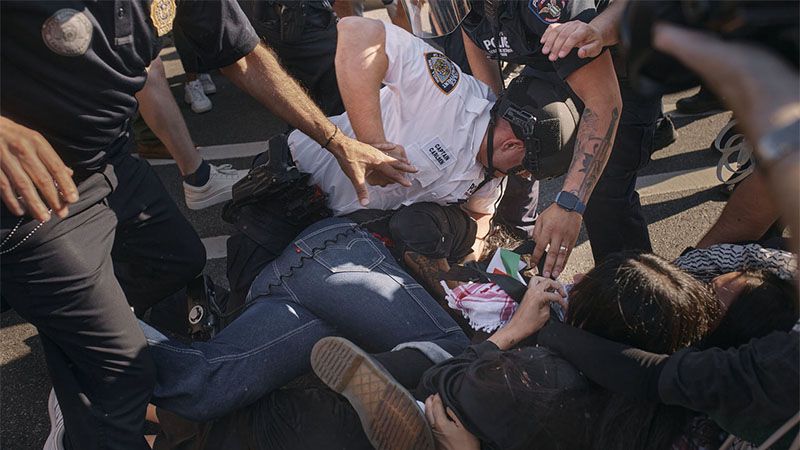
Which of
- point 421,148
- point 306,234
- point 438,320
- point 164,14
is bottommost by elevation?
point 438,320

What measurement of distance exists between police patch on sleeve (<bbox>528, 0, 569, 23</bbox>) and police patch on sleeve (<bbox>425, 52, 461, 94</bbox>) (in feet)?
1.33

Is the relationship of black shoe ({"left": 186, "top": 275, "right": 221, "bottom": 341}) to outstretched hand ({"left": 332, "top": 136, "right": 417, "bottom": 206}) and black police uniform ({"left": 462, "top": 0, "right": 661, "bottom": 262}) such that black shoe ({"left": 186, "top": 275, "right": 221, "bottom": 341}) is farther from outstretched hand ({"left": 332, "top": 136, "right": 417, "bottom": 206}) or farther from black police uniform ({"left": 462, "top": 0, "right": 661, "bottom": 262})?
black police uniform ({"left": 462, "top": 0, "right": 661, "bottom": 262})

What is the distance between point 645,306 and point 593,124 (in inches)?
31.1

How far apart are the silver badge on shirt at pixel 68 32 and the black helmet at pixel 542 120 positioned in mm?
1244

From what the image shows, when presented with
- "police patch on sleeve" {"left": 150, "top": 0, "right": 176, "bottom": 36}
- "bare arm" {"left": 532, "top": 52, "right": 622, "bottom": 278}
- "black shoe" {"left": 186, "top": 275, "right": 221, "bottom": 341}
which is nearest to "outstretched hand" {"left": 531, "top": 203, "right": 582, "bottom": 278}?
"bare arm" {"left": 532, "top": 52, "right": 622, "bottom": 278}

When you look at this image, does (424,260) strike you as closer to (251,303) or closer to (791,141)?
(251,303)

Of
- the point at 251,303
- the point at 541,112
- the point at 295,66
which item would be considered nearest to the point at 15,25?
the point at 251,303

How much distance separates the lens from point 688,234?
304 centimetres

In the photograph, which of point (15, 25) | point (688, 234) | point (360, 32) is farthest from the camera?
point (688, 234)

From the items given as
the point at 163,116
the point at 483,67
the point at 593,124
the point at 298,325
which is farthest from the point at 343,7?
the point at 298,325

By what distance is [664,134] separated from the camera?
338 centimetres

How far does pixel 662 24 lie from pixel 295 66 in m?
2.48

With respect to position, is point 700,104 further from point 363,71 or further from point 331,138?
point 331,138

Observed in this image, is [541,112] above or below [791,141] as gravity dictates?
below
